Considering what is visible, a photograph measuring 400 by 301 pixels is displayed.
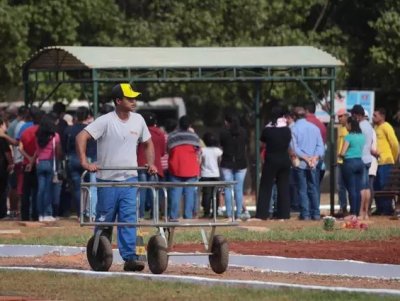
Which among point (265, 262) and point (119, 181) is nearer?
point (119, 181)

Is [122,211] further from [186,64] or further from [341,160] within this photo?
[341,160]

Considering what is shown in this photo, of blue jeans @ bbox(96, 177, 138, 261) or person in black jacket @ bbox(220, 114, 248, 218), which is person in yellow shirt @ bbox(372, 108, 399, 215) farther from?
blue jeans @ bbox(96, 177, 138, 261)

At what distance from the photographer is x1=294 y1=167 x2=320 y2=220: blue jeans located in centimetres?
2433

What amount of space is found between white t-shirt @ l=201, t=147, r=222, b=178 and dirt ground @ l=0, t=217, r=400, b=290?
6.66 m

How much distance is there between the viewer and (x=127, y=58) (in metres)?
24.7

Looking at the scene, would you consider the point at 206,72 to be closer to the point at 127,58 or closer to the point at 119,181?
the point at 127,58

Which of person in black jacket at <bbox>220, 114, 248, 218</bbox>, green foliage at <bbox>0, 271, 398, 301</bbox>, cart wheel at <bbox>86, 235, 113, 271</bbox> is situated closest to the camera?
green foliage at <bbox>0, 271, 398, 301</bbox>

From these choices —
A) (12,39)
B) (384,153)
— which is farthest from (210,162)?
(12,39)

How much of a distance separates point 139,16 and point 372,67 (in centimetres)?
634

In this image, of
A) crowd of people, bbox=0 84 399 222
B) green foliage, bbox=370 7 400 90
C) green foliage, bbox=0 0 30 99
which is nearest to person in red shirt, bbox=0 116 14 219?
crowd of people, bbox=0 84 399 222

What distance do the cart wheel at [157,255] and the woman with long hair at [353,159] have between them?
32.6 ft

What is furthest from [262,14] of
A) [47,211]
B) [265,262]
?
[265,262]

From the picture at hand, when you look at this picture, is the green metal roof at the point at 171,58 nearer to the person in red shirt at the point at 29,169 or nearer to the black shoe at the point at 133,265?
the person in red shirt at the point at 29,169

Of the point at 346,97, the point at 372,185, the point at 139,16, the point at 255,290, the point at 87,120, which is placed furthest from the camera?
the point at 139,16
